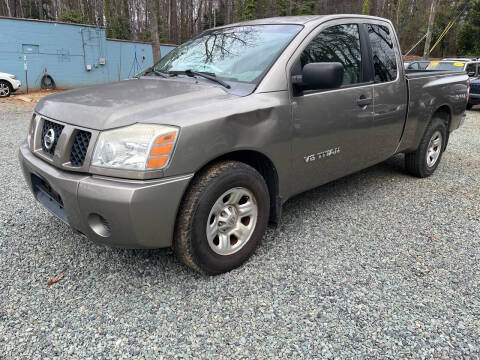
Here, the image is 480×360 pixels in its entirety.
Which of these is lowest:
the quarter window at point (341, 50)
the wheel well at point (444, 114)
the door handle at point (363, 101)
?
the wheel well at point (444, 114)

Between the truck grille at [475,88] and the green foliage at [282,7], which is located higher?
the green foliage at [282,7]

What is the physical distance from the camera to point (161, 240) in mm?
2268

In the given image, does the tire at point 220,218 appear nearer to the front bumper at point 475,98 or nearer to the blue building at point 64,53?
the front bumper at point 475,98

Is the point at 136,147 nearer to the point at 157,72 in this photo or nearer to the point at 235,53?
the point at 235,53

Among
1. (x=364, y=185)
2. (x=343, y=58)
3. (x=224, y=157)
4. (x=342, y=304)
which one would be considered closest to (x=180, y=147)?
(x=224, y=157)

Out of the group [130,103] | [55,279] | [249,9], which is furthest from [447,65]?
[249,9]

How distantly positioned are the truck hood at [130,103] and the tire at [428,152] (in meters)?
3.09

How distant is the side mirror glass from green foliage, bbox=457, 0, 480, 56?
30249 mm

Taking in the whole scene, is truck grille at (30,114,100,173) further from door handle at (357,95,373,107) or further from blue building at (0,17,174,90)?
blue building at (0,17,174,90)

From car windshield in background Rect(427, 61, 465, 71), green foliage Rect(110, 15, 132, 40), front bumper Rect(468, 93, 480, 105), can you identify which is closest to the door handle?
car windshield in background Rect(427, 61, 465, 71)

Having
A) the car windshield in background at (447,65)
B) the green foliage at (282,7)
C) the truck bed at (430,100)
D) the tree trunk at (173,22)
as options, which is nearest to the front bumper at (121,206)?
the truck bed at (430,100)

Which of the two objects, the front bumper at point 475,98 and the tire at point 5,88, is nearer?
the front bumper at point 475,98

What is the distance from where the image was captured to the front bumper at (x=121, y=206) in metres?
2.07

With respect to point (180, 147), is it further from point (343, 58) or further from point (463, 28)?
point (463, 28)
